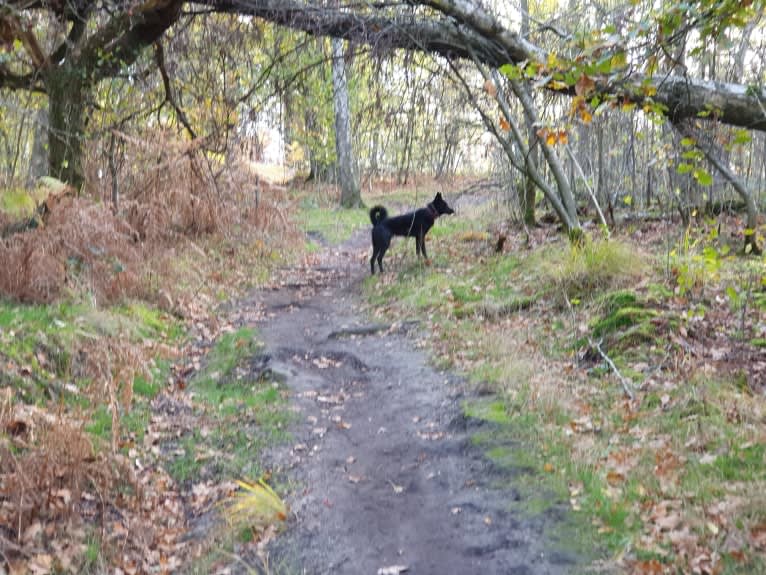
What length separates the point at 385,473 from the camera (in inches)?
212

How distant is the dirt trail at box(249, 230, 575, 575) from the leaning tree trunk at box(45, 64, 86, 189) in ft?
14.9

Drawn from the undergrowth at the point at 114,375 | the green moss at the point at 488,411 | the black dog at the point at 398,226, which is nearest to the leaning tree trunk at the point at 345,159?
the undergrowth at the point at 114,375

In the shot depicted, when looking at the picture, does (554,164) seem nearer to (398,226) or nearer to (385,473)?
(398,226)

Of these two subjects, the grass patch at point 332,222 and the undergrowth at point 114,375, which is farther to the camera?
the grass patch at point 332,222

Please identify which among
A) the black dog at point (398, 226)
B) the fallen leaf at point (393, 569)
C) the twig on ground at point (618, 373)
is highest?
the black dog at point (398, 226)

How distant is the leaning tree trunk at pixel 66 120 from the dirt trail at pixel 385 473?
14.9 feet

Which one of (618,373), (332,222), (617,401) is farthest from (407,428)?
(332,222)

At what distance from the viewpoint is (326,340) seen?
29.2 feet

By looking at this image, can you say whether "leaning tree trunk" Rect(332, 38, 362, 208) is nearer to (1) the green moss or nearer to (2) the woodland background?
(2) the woodland background

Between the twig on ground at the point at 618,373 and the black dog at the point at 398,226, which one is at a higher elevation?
the black dog at the point at 398,226

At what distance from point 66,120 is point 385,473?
8279 millimetres

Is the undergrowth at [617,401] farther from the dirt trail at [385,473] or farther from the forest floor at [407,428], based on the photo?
the dirt trail at [385,473]

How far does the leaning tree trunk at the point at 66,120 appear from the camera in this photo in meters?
10.6

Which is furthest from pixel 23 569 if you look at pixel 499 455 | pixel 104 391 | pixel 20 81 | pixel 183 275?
pixel 20 81
